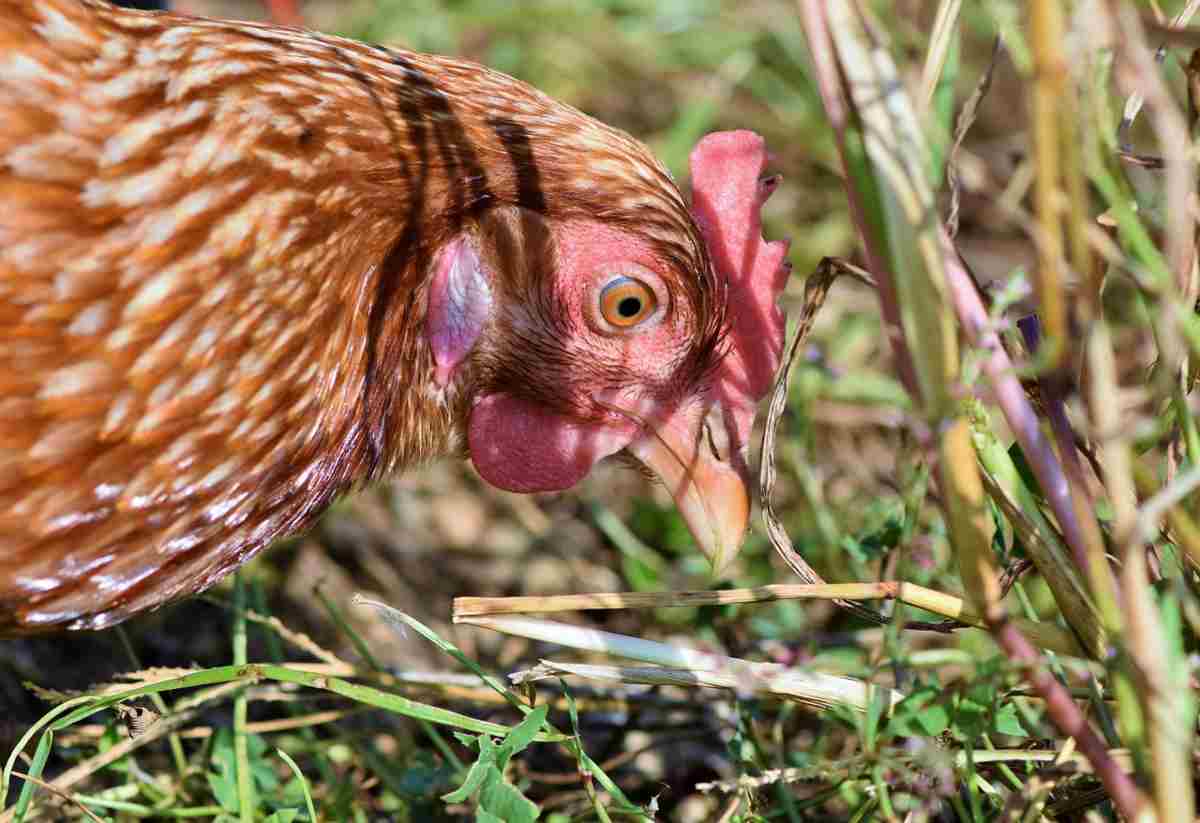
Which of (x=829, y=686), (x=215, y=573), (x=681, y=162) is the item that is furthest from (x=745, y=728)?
(x=681, y=162)

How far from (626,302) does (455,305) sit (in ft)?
0.73

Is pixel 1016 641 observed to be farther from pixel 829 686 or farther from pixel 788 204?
pixel 788 204

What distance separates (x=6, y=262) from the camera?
1264 mm

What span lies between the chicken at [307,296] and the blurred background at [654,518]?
0.30 m

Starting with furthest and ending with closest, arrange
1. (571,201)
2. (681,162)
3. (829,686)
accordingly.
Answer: (681,162) < (571,201) < (829,686)

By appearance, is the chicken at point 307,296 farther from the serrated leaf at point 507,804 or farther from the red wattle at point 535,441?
the serrated leaf at point 507,804

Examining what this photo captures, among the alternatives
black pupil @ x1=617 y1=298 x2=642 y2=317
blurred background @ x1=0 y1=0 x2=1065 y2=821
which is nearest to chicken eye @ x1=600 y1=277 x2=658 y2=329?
black pupil @ x1=617 y1=298 x2=642 y2=317

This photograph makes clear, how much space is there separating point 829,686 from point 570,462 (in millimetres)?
498

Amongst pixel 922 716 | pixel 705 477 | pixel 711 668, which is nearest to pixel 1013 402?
pixel 922 716

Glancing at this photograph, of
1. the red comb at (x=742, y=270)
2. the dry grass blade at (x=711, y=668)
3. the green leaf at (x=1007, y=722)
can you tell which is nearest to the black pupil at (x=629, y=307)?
the red comb at (x=742, y=270)

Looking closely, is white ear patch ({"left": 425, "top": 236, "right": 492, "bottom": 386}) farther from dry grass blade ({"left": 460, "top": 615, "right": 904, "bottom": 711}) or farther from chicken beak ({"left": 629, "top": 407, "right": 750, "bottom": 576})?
dry grass blade ({"left": 460, "top": 615, "right": 904, "bottom": 711})

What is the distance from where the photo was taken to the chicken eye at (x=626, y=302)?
1.61 metres

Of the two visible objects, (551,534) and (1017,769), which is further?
(551,534)

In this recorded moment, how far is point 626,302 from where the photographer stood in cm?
163
